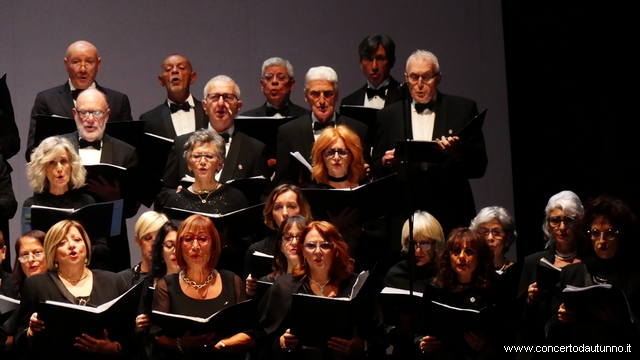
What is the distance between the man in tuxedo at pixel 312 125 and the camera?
19.4 ft

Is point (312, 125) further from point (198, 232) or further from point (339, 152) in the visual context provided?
point (198, 232)

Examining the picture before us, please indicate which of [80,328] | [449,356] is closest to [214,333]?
[80,328]

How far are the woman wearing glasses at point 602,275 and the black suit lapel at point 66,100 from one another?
3000 millimetres

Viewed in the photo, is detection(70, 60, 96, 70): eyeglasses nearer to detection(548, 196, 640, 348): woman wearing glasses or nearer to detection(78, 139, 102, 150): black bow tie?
detection(78, 139, 102, 150): black bow tie

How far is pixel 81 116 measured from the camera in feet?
19.6

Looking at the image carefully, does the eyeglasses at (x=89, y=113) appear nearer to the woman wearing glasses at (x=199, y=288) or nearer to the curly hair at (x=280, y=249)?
the woman wearing glasses at (x=199, y=288)

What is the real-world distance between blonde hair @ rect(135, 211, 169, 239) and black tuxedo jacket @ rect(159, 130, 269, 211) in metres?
0.29

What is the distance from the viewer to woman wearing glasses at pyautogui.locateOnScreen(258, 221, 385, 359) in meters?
4.83

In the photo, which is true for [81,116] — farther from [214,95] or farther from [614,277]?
[614,277]

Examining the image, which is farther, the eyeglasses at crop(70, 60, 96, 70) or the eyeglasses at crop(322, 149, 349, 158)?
the eyeglasses at crop(70, 60, 96, 70)

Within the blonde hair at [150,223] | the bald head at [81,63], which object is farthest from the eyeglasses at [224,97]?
the blonde hair at [150,223]

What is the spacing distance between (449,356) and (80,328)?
1.65 meters

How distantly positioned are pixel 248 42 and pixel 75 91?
6.29 feet

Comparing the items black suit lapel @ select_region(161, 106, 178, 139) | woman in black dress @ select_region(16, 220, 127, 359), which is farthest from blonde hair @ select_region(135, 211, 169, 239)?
black suit lapel @ select_region(161, 106, 178, 139)
